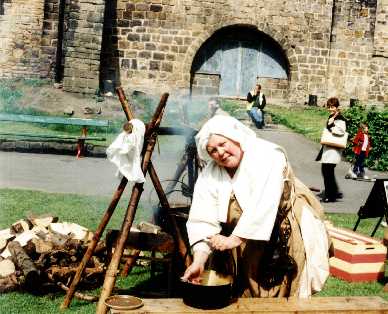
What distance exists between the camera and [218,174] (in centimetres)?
390

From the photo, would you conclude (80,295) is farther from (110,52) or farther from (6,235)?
(110,52)

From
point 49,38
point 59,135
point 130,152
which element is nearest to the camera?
point 130,152

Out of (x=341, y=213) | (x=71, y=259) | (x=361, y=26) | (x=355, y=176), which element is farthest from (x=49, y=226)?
(x=361, y=26)

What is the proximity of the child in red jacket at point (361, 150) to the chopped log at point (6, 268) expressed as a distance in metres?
9.63

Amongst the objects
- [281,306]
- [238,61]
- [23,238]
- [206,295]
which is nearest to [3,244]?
[23,238]

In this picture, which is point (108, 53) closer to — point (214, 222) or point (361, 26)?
point (361, 26)

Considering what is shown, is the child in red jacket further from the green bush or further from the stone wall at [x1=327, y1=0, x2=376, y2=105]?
the stone wall at [x1=327, y1=0, x2=376, y2=105]

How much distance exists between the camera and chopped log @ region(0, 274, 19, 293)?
17.1 ft

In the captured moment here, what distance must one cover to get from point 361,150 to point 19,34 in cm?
1313

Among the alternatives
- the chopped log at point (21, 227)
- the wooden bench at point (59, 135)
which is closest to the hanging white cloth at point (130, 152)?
the chopped log at point (21, 227)

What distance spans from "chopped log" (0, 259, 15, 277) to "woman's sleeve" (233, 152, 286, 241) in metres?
2.65

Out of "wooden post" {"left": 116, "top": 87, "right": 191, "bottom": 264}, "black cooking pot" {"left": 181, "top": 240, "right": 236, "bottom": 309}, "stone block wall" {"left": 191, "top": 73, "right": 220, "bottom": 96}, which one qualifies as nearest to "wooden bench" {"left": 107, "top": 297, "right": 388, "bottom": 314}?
"black cooking pot" {"left": 181, "top": 240, "right": 236, "bottom": 309}

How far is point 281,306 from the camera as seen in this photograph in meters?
3.70

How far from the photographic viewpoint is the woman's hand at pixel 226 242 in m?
3.65
